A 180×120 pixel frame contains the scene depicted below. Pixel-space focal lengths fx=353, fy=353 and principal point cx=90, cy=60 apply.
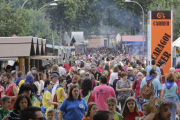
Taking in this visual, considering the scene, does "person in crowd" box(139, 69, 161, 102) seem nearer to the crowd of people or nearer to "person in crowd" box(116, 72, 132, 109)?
the crowd of people

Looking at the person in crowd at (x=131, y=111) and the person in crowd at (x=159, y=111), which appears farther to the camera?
the person in crowd at (x=131, y=111)

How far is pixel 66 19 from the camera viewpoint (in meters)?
52.5

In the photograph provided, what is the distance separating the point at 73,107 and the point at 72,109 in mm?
41

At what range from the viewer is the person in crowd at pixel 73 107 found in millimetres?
6297

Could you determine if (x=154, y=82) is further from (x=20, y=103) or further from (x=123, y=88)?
(x=20, y=103)

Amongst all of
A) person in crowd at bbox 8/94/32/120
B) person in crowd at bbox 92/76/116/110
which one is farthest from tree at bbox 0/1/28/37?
person in crowd at bbox 8/94/32/120

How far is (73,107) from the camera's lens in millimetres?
6289

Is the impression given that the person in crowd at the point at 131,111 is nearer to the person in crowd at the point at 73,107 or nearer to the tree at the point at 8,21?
the person in crowd at the point at 73,107

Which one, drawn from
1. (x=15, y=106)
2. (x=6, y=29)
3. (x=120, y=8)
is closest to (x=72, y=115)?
(x=15, y=106)

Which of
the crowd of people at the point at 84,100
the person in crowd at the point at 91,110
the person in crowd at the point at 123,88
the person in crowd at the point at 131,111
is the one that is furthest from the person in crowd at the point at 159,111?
the person in crowd at the point at 123,88

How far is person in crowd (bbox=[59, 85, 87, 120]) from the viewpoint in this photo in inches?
248

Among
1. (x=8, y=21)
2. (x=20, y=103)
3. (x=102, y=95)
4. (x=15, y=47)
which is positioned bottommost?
(x=102, y=95)

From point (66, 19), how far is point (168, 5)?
58.8 ft

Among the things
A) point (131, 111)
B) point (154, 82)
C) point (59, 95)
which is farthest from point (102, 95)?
point (154, 82)
